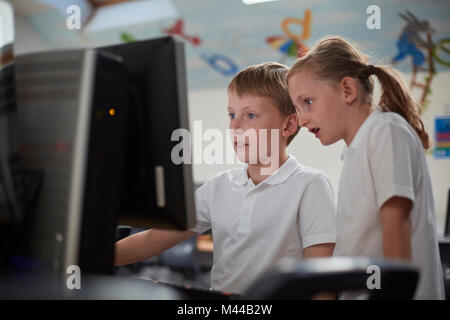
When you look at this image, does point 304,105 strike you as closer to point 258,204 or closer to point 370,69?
point 370,69

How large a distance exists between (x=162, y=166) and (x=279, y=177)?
482 millimetres

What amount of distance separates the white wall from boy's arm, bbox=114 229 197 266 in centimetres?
59

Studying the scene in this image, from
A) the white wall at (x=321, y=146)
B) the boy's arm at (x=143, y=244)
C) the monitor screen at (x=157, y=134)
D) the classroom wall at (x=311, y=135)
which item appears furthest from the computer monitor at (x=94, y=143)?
the white wall at (x=321, y=146)

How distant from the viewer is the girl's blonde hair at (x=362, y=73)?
3.18 ft

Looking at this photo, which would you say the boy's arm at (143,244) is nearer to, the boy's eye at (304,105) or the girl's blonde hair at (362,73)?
the boy's eye at (304,105)

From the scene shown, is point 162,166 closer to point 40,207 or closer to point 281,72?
point 40,207

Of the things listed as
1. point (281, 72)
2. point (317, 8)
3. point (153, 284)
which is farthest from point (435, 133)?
point (153, 284)

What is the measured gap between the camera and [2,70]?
0.75 m

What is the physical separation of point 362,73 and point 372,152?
23 cm

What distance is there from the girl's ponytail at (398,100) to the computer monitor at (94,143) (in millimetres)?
519

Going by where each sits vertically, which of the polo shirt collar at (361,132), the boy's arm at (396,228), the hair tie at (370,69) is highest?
the hair tie at (370,69)

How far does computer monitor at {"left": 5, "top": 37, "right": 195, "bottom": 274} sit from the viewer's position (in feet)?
2.17

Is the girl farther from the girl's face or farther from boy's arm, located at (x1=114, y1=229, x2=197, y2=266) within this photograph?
boy's arm, located at (x1=114, y1=229, x2=197, y2=266)
